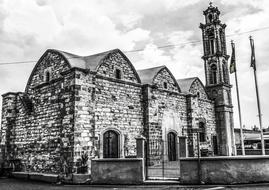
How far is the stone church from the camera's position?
45.9 ft

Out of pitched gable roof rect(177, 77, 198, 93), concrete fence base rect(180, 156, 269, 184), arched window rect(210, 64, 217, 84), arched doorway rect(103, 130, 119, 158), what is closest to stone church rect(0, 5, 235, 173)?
arched doorway rect(103, 130, 119, 158)

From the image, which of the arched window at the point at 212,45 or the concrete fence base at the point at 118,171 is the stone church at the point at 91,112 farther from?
the arched window at the point at 212,45

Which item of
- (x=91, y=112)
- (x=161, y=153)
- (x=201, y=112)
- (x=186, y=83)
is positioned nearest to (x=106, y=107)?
(x=91, y=112)

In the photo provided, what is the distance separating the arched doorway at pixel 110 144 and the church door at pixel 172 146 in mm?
4680

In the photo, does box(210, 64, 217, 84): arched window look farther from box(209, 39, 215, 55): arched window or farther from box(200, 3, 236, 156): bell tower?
box(209, 39, 215, 55): arched window

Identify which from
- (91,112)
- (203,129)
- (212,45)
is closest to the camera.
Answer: (91,112)

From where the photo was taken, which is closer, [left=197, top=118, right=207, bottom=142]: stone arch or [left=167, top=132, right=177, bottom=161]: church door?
[left=167, top=132, right=177, bottom=161]: church door

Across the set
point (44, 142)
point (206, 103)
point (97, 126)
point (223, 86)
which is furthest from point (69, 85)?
point (223, 86)

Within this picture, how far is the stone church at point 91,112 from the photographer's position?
14.0 m

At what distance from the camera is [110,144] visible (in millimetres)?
15414

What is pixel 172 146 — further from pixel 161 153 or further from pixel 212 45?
pixel 212 45

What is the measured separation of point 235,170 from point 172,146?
9.32 m

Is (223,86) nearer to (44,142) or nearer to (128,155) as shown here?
(128,155)

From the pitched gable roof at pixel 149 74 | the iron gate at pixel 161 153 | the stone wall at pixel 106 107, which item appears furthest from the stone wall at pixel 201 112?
the stone wall at pixel 106 107
